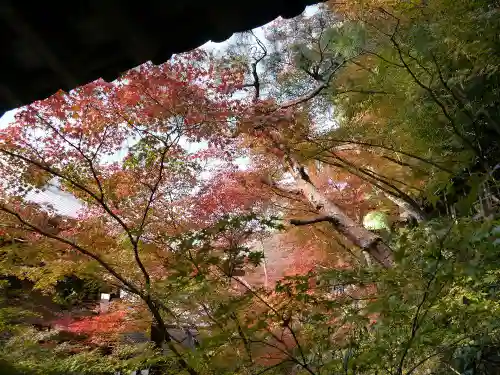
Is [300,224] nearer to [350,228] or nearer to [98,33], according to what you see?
[350,228]

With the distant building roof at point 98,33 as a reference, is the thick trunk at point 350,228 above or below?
above

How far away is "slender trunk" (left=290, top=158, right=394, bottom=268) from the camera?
21.7ft

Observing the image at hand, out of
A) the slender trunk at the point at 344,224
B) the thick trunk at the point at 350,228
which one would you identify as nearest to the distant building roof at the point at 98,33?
the slender trunk at the point at 344,224

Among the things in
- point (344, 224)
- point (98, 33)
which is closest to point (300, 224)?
point (344, 224)

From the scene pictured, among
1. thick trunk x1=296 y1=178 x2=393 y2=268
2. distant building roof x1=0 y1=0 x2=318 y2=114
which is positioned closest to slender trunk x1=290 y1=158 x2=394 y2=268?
thick trunk x1=296 y1=178 x2=393 y2=268

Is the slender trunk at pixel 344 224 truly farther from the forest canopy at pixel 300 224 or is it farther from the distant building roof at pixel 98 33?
the distant building roof at pixel 98 33

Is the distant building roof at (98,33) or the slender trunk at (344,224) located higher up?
the slender trunk at (344,224)

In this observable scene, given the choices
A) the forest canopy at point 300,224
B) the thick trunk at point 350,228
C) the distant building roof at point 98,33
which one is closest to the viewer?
the distant building roof at point 98,33

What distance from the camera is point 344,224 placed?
23.3 ft

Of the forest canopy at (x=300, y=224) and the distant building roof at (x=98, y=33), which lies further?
the forest canopy at (x=300, y=224)

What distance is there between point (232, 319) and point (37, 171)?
167 inches

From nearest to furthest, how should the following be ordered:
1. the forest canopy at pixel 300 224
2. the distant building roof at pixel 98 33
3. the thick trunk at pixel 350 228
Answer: the distant building roof at pixel 98 33
the forest canopy at pixel 300 224
the thick trunk at pixel 350 228

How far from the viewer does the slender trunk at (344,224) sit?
6617mm

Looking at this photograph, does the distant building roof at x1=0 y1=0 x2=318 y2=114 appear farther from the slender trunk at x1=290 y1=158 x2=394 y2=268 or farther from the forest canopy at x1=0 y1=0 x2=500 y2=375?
the slender trunk at x1=290 y1=158 x2=394 y2=268
